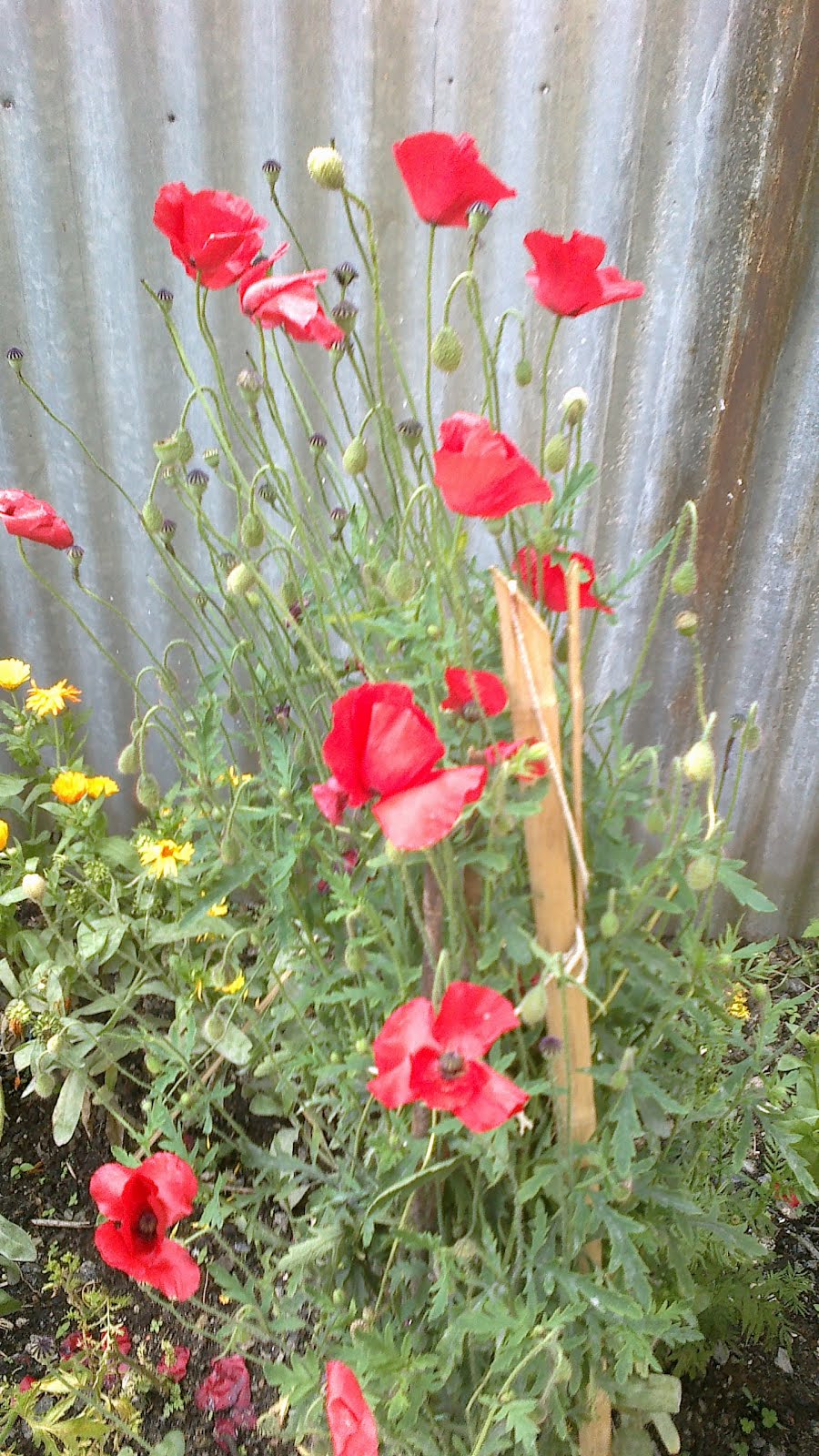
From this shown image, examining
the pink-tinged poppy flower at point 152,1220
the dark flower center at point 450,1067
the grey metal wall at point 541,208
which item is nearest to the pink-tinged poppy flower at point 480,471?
the dark flower center at point 450,1067

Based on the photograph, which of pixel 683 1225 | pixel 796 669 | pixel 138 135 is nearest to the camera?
pixel 683 1225

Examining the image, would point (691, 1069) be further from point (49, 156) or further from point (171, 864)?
point (49, 156)

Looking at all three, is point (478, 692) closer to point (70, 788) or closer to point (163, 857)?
point (163, 857)

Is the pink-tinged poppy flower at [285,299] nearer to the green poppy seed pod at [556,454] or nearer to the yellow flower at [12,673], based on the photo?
the green poppy seed pod at [556,454]

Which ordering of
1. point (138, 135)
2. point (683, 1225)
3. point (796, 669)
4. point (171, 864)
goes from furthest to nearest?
point (796, 669)
point (138, 135)
point (171, 864)
point (683, 1225)

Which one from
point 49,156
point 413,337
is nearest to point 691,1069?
point 413,337

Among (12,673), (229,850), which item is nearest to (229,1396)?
(229,850)

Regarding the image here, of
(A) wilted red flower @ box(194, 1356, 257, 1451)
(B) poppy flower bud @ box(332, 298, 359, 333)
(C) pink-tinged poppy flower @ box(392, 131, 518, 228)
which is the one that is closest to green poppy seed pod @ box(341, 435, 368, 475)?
(B) poppy flower bud @ box(332, 298, 359, 333)

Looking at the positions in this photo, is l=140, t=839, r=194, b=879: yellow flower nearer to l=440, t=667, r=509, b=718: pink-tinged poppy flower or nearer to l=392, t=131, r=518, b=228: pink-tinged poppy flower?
l=440, t=667, r=509, b=718: pink-tinged poppy flower

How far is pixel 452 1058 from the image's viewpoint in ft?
2.38

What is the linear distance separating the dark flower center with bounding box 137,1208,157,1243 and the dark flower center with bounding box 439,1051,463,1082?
433 mm

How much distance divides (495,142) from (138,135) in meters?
0.55

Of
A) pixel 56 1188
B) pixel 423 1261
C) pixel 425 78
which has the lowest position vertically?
pixel 56 1188

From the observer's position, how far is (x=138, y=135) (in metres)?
1.55
